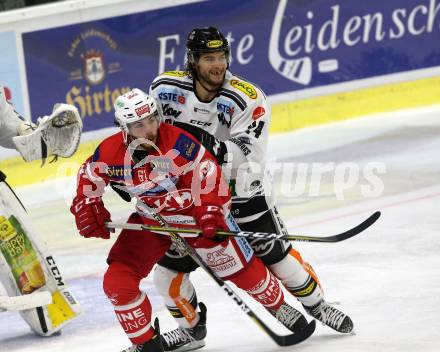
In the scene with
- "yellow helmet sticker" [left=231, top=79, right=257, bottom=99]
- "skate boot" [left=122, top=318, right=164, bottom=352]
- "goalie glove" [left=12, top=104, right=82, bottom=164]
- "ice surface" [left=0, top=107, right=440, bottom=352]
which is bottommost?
"ice surface" [left=0, top=107, right=440, bottom=352]

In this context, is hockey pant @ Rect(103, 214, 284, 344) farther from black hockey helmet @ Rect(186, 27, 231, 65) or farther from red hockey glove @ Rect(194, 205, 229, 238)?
black hockey helmet @ Rect(186, 27, 231, 65)

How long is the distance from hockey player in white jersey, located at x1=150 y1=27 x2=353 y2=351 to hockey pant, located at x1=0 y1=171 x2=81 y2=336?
0.90 m

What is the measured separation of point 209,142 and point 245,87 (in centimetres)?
36

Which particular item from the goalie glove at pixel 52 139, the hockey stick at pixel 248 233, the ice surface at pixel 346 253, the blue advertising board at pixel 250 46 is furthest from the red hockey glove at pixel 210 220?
the blue advertising board at pixel 250 46

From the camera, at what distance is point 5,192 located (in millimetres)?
5734

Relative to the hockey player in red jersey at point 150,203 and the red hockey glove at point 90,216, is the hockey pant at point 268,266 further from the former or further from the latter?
the red hockey glove at point 90,216

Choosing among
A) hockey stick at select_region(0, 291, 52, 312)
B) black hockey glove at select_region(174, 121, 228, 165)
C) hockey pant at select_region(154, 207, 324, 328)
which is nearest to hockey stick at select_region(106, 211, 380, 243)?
hockey pant at select_region(154, 207, 324, 328)

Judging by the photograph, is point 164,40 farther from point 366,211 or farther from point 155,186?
point 155,186

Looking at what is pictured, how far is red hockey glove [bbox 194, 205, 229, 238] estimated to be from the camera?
4.48 meters

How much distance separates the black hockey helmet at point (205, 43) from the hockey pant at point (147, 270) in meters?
0.77

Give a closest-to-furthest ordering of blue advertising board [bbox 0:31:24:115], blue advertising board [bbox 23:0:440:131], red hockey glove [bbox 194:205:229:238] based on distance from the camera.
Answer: red hockey glove [bbox 194:205:229:238] < blue advertising board [bbox 0:31:24:115] < blue advertising board [bbox 23:0:440:131]

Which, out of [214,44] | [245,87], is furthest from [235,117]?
[214,44]

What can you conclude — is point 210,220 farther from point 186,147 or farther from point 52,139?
point 52,139

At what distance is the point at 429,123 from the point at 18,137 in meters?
5.34
